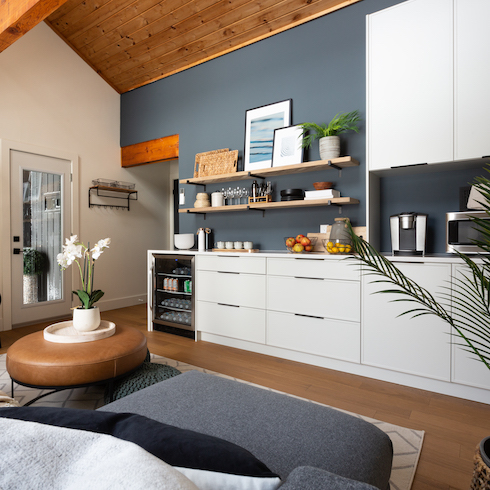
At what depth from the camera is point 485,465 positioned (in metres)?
1.04

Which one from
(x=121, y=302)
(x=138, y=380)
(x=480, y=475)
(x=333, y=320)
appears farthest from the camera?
(x=121, y=302)

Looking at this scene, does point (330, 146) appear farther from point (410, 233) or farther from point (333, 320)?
point (333, 320)

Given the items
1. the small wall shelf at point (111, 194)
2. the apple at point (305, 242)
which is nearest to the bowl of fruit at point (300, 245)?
the apple at point (305, 242)

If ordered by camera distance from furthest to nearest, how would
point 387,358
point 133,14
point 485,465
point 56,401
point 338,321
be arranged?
point 133,14 < point 338,321 < point 387,358 < point 56,401 < point 485,465

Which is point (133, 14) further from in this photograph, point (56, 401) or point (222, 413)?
point (222, 413)

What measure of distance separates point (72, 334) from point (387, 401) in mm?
2164

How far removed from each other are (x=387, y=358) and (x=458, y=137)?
1671 mm

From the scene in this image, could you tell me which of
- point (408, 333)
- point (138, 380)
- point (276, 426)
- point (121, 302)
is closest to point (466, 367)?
point (408, 333)

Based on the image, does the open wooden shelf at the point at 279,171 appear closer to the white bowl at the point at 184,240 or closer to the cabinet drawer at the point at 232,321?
the white bowl at the point at 184,240

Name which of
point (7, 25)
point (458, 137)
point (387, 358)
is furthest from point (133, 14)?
point (387, 358)

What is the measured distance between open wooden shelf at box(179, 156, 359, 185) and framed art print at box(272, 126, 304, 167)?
4.2 inches

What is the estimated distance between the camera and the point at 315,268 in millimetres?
2994

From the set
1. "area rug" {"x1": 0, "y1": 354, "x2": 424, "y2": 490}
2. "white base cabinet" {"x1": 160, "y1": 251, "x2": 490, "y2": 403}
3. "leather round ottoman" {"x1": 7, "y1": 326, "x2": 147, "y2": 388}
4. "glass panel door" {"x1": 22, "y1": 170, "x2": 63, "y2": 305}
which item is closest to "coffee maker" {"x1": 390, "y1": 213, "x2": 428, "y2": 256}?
"white base cabinet" {"x1": 160, "y1": 251, "x2": 490, "y2": 403}

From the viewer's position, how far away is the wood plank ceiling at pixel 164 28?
3646 millimetres
